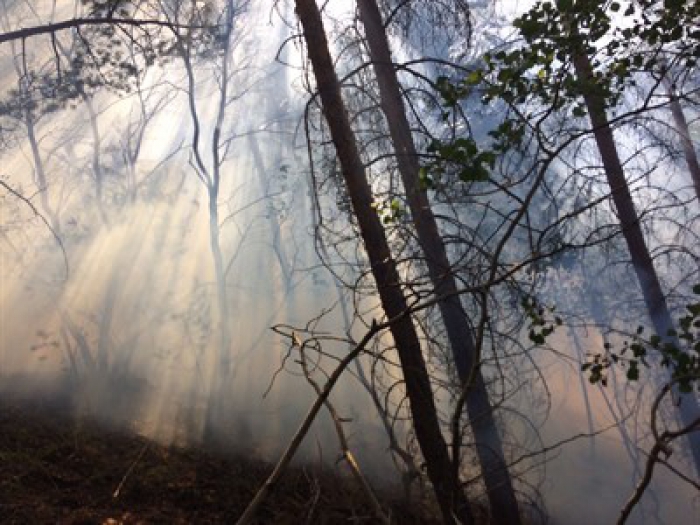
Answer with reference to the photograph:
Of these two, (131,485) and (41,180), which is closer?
(131,485)

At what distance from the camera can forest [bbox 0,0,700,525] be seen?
385 cm

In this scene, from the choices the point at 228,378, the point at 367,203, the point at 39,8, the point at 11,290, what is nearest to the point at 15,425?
the point at 367,203

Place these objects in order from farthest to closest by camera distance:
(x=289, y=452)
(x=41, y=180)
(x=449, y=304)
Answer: (x=41, y=180)
(x=449, y=304)
(x=289, y=452)

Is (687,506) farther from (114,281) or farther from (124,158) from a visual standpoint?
(124,158)

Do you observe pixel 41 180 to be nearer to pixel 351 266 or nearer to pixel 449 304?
pixel 351 266

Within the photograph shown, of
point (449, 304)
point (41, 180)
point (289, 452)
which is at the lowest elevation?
point (289, 452)

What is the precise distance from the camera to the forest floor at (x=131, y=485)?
5.62m

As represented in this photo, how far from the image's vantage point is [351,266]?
5832mm

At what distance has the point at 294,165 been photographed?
2552 cm

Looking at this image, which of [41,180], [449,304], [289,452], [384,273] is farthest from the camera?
[41,180]

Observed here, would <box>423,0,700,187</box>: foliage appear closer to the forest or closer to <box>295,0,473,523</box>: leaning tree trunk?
the forest

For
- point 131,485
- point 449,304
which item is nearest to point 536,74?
point 449,304

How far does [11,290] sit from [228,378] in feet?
28.5

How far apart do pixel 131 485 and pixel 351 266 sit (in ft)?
12.4
